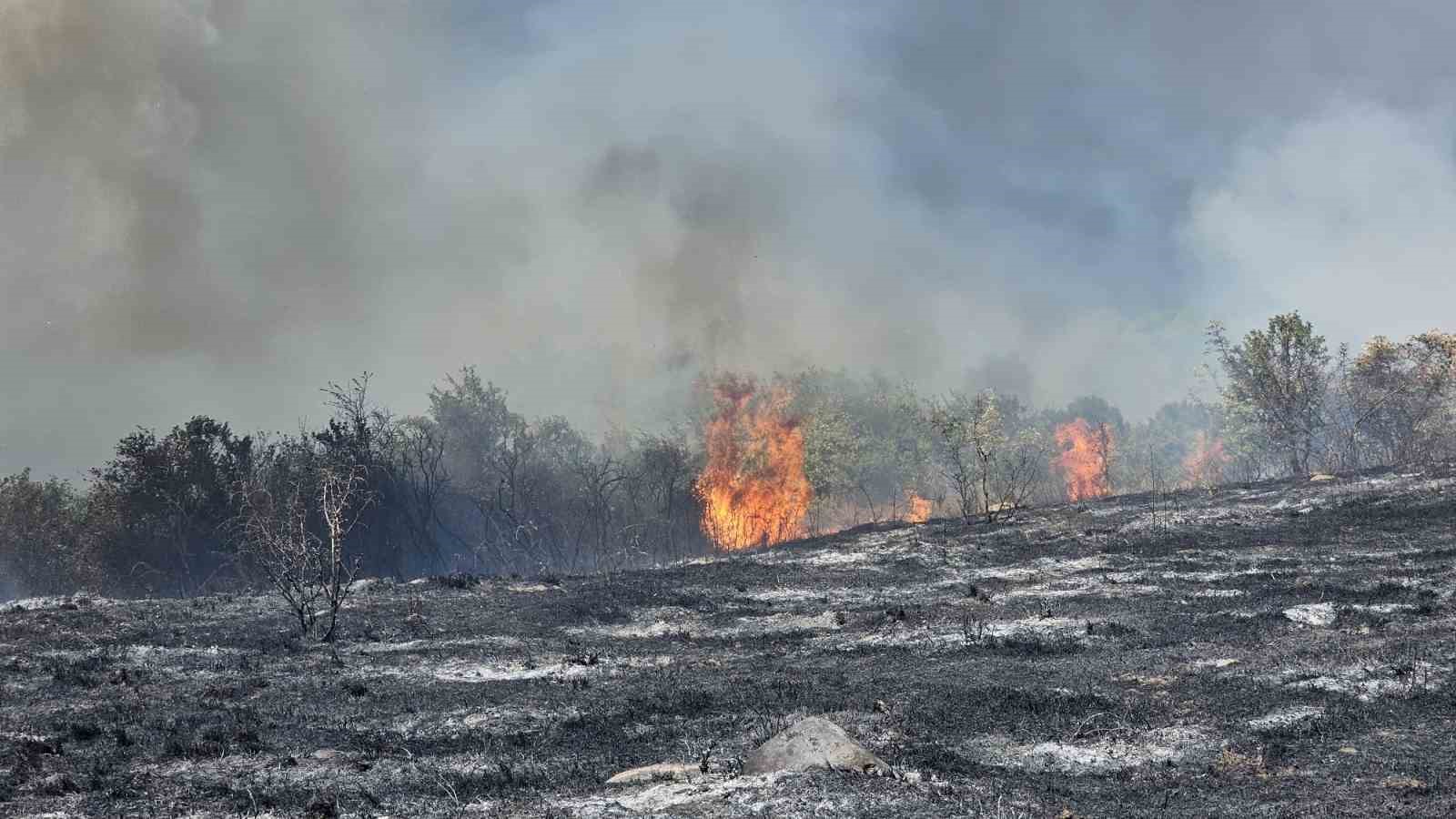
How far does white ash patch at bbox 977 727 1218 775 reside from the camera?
1367 centimetres

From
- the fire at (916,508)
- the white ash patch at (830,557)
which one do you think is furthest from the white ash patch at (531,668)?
the fire at (916,508)

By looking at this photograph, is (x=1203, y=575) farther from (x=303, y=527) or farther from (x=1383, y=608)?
(x=303, y=527)

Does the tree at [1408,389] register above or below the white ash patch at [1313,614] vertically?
above

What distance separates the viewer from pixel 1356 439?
8788 cm

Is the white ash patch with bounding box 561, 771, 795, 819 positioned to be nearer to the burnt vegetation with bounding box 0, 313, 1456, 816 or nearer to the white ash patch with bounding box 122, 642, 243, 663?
the burnt vegetation with bounding box 0, 313, 1456, 816

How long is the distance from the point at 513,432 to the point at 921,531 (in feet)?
201

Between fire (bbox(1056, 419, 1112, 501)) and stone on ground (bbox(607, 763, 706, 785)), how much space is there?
115 metres

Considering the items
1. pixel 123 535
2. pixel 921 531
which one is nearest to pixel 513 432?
pixel 123 535

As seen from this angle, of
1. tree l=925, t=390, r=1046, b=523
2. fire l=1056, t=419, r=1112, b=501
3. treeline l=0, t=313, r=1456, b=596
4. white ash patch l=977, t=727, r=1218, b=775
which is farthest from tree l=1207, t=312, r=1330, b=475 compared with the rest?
white ash patch l=977, t=727, r=1218, b=775

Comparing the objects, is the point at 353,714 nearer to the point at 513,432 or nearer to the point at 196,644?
the point at 196,644

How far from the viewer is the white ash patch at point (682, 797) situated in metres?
11.1

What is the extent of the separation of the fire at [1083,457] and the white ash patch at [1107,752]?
112 meters

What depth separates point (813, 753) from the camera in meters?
12.3

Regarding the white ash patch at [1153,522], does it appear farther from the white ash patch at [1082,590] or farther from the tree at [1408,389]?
the tree at [1408,389]
